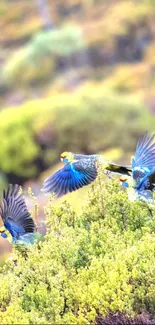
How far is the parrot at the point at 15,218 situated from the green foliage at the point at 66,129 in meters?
13.4

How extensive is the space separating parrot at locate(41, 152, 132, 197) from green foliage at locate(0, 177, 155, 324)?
69 centimetres

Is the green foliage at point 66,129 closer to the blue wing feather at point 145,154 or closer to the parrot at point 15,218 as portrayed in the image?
the blue wing feather at point 145,154

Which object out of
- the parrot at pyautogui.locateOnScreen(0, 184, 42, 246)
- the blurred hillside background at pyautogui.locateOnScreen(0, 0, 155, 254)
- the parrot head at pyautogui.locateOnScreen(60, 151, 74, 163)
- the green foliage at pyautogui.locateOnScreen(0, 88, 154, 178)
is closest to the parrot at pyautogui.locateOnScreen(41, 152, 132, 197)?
the parrot head at pyautogui.locateOnScreen(60, 151, 74, 163)

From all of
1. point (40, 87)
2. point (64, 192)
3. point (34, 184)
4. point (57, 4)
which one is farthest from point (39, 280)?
point (57, 4)

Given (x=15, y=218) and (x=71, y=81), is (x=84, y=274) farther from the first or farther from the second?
(x=71, y=81)

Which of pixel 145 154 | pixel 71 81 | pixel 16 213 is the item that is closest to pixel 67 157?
pixel 145 154

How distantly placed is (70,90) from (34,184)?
993cm

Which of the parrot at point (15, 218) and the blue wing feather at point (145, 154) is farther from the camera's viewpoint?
the blue wing feather at point (145, 154)

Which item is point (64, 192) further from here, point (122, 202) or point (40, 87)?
point (40, 87)

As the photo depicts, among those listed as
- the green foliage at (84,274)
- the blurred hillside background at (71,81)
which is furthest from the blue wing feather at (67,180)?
the blurred hillside background at (71,81)

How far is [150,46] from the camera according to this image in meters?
29.3

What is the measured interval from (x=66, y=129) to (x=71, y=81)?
953cm

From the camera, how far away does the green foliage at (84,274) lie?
3387 millimetres

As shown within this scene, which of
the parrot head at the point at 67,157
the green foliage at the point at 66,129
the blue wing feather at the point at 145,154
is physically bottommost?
the blue wing feather at the point at 145,154
